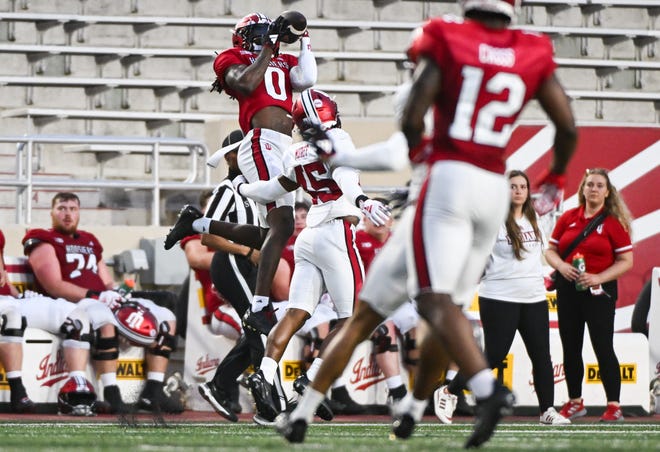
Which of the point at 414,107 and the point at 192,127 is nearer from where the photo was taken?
the point at 414,107

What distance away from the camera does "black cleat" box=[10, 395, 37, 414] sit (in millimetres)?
9523

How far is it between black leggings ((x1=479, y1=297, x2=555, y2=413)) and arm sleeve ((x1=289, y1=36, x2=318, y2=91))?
6.43 feet

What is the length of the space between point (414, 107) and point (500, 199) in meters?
0.48

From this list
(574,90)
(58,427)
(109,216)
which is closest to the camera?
(58,427)

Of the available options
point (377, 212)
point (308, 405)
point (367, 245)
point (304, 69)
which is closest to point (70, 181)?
point (367, 245)

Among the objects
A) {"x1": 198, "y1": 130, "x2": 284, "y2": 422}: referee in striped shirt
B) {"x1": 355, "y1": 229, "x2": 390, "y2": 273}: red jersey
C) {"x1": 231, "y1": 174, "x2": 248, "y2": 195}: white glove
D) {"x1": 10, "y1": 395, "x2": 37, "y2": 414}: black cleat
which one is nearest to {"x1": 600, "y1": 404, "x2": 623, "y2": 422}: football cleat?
{"x1": 355, "y1": 229, "x2": 390, "y2": 273}: red jersey

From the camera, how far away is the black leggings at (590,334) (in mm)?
9078

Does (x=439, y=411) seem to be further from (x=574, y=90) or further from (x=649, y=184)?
(x=574, y=90)

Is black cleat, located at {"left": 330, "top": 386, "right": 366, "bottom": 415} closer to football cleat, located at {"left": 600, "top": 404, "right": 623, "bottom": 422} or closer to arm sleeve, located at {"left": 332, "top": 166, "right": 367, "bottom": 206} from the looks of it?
football cleat, located at {"left": 600, "top": 404, "right": 623, "bottom": 422}

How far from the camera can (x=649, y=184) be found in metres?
12.6

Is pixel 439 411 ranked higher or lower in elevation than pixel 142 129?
lower

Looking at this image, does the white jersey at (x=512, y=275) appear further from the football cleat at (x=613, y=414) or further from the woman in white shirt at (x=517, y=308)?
the football cleat at (x=613, y=414)

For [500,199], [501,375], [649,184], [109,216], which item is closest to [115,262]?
[109,216]

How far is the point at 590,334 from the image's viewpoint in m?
9.16
